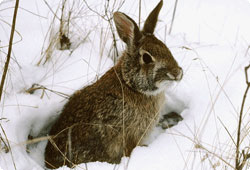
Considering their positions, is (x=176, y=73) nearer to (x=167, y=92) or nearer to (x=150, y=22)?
(x=150, y=22)

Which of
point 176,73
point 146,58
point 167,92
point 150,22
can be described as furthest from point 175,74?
point 167,92

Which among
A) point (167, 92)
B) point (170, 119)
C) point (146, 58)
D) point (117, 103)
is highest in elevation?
point (146, 58)

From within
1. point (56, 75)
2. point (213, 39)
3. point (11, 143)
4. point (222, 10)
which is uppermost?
point (222, 10)

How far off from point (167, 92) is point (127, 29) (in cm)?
108

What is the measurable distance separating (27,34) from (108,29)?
925 millimetres

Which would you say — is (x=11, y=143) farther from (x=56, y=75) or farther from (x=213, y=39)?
(x=213, y=39)

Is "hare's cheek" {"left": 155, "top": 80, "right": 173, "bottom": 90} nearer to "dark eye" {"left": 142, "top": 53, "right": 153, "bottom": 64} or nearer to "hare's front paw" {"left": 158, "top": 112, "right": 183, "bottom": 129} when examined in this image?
"dark eye" {"left": 142, "top": 53, "right": 153, "bottom": 64}

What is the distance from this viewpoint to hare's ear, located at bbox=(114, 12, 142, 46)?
113 inches

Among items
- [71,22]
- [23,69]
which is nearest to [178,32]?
[71,22]

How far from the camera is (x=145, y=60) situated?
9.41 feet

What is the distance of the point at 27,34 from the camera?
372 cm

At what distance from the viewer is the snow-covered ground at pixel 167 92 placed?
2.68 m

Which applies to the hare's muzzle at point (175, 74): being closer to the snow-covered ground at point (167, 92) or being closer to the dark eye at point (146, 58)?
the dark eye at point (146, 58)

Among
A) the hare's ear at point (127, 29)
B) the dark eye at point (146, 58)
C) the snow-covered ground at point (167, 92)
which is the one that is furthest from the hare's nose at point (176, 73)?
the hare's ear at point (127, 29)
